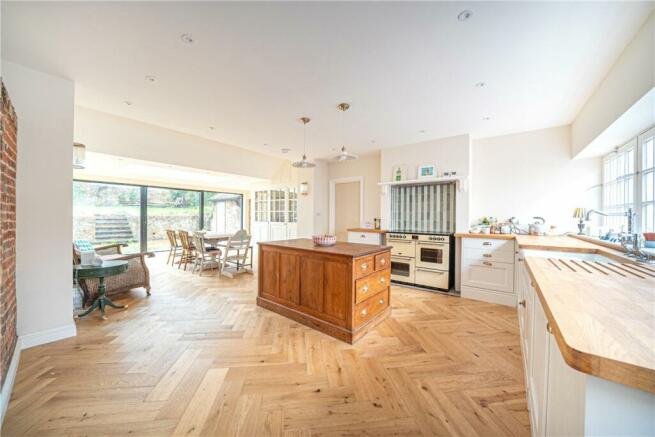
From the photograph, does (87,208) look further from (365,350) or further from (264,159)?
(365,350)

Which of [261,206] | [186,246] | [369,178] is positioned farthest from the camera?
[261,206]

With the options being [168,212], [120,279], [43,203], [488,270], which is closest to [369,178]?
[488,270]

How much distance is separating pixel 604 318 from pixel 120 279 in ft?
15.0

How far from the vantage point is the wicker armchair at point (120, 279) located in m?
3.02

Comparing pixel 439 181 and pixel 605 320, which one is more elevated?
pixel 439 181

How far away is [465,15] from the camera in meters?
1.58

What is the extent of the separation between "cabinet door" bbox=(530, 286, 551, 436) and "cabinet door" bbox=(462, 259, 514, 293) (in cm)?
227

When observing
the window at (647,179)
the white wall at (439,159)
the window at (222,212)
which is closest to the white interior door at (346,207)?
the white wall at (439,159)

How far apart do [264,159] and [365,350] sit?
4.79 m

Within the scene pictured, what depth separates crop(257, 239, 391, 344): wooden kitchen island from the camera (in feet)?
7.71

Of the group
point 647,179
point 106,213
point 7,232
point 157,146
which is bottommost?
point 7,232

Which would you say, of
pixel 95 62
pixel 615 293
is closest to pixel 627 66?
pixel 615 293

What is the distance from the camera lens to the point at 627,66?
1.91m

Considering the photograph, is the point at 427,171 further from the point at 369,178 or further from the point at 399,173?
the point at 369,178
